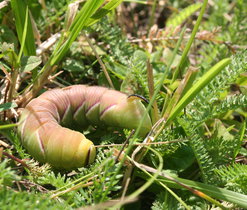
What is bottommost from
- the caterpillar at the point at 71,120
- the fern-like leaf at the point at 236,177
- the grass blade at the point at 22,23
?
the fern-like leaf at the point at 236,177

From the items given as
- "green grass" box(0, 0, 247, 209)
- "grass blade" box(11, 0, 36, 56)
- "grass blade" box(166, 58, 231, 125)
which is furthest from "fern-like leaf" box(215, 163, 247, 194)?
"grass blade" box(11, 0, 36, 56)

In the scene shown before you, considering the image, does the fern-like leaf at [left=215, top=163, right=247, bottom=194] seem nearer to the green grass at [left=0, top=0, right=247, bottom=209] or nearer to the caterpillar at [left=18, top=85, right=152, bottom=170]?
the green grass at [left=0, top=0, right=247, bottom=209]

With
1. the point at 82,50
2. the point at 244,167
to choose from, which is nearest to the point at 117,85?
the point at 82,50

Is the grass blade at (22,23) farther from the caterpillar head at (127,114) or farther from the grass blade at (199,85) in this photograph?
the grass blade at (199,85)

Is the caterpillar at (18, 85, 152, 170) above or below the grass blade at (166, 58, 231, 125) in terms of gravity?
below

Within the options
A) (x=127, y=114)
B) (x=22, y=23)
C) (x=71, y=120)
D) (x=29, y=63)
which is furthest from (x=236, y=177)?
(x=22, y=23)

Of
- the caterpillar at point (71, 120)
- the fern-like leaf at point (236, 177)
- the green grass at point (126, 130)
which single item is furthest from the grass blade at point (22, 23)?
the fern-like leaf at point (236, 177)
